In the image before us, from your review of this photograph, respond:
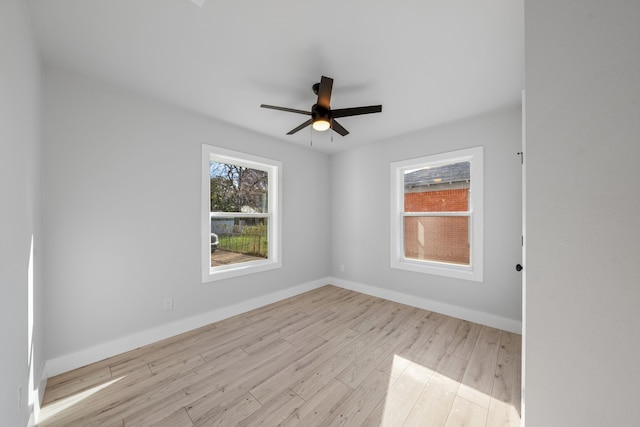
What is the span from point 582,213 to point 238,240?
3.29 m

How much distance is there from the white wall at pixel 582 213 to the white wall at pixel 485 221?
2102mm

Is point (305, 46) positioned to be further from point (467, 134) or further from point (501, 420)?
point (501, 420)

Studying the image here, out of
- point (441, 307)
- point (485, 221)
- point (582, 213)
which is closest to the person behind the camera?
point (582, 213)

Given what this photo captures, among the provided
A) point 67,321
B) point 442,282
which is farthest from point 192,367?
point 442,282

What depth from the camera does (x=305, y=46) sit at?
1724 mm

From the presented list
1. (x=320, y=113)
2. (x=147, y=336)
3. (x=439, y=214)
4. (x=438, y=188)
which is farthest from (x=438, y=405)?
(x=147, y=336)

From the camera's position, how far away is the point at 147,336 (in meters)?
2.41

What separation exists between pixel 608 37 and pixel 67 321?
12.3 ft

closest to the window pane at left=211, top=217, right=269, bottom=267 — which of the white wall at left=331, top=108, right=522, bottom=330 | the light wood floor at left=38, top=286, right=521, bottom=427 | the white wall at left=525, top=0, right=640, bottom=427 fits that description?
the light wood floor at left=38, top=286, right=521, bottom=427

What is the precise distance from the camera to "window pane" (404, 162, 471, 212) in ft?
10.4

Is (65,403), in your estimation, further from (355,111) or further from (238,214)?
(355,111)

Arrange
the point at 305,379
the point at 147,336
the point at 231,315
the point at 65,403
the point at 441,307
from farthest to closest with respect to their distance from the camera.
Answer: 1. the point at 441,307
2. the point at 231,315
3. the point at 147,336
4. the point at 305,379
5. the point at 65,403

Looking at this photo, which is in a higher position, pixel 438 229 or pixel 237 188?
pixel 237 188

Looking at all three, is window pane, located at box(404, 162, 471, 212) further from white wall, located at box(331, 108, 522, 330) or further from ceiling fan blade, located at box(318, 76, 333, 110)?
ceiling fan blade, located at box(318, 76, 333, 110)
